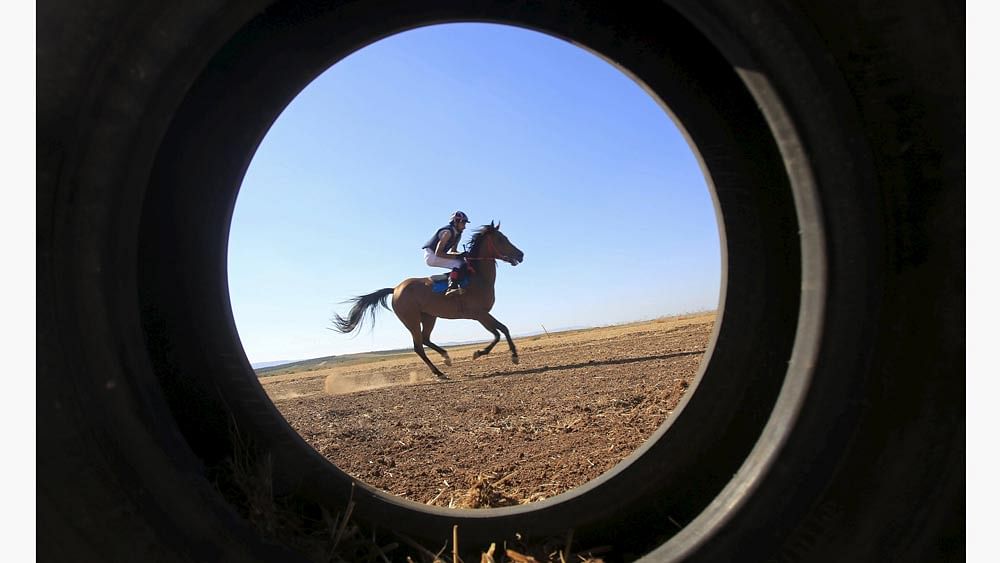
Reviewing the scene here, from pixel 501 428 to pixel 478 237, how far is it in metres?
6.53

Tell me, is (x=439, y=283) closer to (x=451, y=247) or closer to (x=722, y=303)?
(x=451, y=247)

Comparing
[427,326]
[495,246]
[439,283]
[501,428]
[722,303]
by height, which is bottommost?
[501,428]

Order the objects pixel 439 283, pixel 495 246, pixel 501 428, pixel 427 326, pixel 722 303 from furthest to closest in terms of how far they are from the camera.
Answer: pixel 427 326 → pixel 439 283 → pixel 495 246 → pixel 501 428 → pixel 722 303

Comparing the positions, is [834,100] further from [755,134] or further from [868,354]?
[868,354]

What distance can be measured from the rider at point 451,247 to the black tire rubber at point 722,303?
8539mm

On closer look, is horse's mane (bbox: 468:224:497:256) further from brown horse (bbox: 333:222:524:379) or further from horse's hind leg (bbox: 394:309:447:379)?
horse's hind leg (bbox: 394:309:447:379)

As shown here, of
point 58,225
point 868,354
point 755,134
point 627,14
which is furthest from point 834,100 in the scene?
point 58,225

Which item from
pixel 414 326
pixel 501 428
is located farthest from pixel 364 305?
pixel 501 428

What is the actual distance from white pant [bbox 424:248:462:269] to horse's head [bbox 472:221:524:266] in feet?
1.99

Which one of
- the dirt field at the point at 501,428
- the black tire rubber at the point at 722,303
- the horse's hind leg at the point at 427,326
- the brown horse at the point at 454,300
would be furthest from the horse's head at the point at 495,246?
the black tire rubber at the point at 722,303

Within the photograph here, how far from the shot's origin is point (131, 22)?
81 centimetres

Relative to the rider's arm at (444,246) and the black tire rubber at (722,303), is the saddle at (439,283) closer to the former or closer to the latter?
the rider's arm at (444,246)

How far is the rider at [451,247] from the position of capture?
9.83 metres

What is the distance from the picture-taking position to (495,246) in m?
9.49
